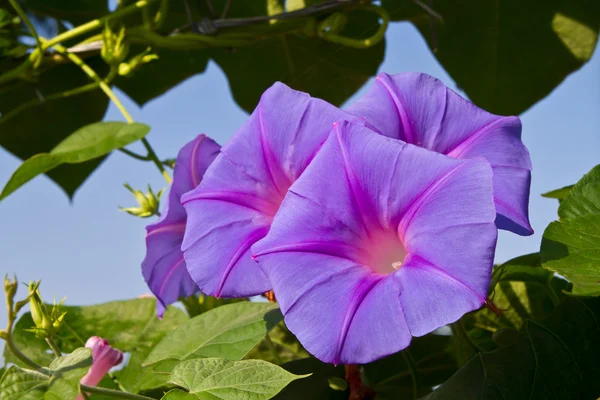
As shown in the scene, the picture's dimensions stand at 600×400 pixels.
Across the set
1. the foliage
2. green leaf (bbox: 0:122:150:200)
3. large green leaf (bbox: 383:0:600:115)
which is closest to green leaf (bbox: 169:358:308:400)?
the foliage

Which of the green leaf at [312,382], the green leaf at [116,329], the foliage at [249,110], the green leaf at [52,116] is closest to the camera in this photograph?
the foliage at [249,110]

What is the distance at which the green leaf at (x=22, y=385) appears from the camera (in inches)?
A: 21.3

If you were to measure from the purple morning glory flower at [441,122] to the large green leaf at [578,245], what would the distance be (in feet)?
0.15

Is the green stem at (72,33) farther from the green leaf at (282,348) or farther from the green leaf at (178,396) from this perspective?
the green leaf at (178,396)

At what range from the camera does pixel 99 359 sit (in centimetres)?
76

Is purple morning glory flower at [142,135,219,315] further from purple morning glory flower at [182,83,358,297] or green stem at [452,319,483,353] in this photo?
green stem at [452,319,483,353]

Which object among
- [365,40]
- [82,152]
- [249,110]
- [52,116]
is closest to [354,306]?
[82,152]

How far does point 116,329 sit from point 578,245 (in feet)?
1.85

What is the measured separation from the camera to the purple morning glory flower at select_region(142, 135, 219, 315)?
2.42ft

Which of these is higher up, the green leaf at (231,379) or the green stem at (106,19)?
the green stem at (106,19)

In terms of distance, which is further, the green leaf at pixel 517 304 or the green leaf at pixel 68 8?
the green leaf at pixel 68 8

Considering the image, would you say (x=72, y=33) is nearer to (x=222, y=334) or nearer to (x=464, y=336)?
(x=222, y=334)

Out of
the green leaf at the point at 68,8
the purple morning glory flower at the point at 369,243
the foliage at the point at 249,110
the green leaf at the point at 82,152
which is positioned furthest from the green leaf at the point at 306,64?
the purple morning glory flower at the point at 369,243

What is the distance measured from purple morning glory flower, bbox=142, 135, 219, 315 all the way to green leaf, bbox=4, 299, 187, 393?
0.49 feet
